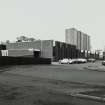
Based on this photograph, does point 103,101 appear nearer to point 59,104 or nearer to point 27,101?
point 59,104

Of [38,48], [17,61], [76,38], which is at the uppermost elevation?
[76,38]

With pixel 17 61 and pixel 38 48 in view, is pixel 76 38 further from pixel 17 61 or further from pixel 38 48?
pixel 17 61

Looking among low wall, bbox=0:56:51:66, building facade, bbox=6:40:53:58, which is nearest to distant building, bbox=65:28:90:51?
building facade, bbox=6:40:53:58

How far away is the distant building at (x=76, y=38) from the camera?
14912 centimetres

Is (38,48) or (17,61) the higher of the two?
(38,48)

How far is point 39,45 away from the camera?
9231 cm

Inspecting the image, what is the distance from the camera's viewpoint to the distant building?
149m

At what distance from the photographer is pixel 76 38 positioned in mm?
155500

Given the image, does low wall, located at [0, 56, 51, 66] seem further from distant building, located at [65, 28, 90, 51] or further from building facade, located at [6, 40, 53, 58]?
distant building, located at [65, 28, 90, 51]

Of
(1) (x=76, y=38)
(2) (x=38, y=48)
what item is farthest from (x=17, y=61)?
(1) (x=76, y=38)

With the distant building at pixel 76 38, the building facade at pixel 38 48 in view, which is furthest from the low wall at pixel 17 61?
the distant building at pixel 76 38

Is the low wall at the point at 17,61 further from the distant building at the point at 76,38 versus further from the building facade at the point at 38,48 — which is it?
the distant building at the point at 76,38

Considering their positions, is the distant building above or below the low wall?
above

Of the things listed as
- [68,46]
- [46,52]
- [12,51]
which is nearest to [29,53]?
[46,52]
